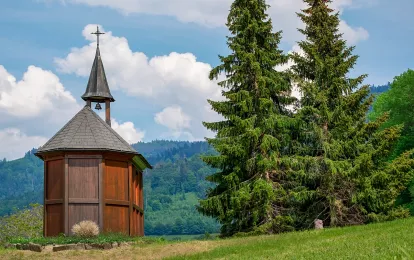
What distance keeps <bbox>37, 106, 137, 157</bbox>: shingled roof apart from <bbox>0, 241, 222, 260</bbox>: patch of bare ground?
237 inches

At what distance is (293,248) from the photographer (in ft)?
64.6

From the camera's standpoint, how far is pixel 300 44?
1366 inches

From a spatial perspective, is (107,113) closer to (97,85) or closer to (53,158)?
(97,85)

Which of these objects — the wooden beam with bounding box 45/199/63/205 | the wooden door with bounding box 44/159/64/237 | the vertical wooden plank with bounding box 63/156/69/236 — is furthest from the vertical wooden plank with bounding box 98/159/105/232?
the wooden beam with bounding box 45/199/63/205

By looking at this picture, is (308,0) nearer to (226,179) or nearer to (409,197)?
(226,179)

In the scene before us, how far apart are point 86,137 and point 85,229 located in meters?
5.00

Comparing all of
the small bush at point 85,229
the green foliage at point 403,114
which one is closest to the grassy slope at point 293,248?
the small bush at point 85,229

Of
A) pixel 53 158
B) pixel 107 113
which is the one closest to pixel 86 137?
pixel 53 158

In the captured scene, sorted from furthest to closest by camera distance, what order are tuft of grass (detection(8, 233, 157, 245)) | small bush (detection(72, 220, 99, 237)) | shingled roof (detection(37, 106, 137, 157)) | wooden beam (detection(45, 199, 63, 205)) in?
1. shingled roof (detection(37, 106, 137, 157))
2. wooden beam (detection(45, 199, 63, 205))
3. small bush (detection(72, 220, 99, 237))
4. tuft of grass (detection(8, 233, 157, 245))

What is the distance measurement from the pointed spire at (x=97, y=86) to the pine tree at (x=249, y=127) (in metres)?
6.58

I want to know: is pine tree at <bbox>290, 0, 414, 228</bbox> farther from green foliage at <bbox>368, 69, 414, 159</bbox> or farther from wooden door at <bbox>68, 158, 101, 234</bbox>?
wooden door at <bbox>68, 158, 101, 234</bbox>

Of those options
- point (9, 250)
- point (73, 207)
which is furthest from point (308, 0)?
point (9, 250)

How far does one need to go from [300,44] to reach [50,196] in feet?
51.1

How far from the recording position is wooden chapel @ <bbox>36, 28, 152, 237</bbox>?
3003 cm
